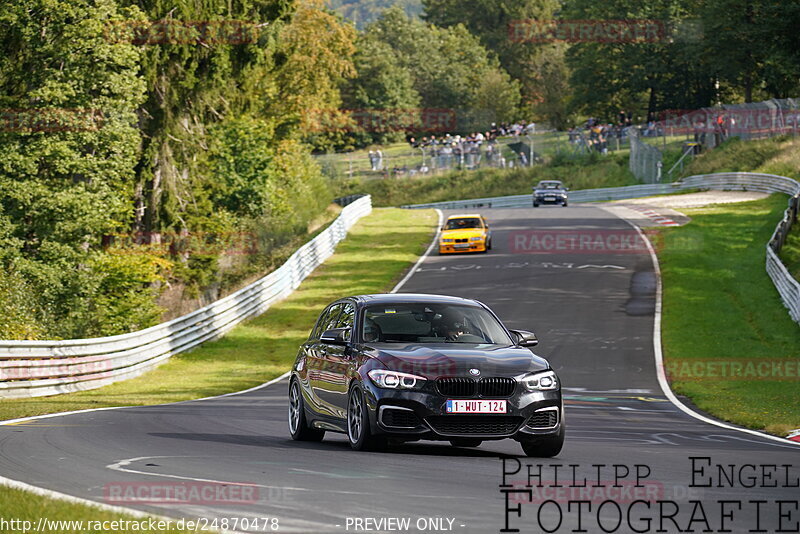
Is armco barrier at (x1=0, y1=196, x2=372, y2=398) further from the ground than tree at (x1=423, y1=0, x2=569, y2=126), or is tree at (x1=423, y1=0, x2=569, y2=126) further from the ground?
tree at (x1=423, y1=0, x2=569, y2=126)

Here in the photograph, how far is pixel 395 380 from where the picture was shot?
36.1 ft

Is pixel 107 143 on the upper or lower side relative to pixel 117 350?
upper

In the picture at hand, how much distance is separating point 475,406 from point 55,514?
442 centimetres

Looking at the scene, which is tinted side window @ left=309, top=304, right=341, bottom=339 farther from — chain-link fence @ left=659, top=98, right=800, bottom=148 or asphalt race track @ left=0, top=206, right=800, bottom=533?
chain-link fence @ left=659, top=98, right=800, bottom=148

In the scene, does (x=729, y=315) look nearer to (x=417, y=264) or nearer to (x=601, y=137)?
(x=417, y=264)

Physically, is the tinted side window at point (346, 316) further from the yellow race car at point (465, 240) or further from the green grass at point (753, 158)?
the green grass at point (753, 158)

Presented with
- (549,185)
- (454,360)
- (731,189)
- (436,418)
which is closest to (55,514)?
(436,418)

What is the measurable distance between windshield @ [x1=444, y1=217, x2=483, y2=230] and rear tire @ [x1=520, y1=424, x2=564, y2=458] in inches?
1479

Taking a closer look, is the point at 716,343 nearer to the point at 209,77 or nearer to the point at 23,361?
the point at 23,361

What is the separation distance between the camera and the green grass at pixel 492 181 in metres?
83.8

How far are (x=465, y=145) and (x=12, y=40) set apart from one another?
5657cm

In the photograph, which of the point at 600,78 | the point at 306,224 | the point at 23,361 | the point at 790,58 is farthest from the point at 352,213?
the point at 600,78

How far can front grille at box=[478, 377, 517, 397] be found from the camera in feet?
35.9

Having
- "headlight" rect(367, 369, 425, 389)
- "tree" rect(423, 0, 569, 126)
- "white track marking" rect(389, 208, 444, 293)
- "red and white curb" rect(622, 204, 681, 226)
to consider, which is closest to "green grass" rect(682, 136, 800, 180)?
"red and white curb" rect(622, 204, 681, 226)
